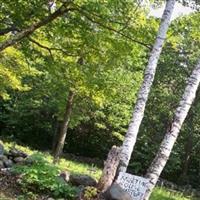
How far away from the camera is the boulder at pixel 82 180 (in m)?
9.11

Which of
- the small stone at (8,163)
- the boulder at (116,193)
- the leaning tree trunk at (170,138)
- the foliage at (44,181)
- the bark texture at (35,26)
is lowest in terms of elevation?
the small stone at (8,163)

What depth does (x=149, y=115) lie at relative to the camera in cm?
3228

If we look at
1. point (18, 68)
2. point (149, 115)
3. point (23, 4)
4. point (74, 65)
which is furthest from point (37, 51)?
point (149, 115)

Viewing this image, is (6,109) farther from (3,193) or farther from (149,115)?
(3,193)

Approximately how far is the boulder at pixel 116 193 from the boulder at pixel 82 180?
2.63 ft

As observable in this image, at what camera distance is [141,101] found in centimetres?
953

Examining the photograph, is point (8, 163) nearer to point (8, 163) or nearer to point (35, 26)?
point (8, 163)

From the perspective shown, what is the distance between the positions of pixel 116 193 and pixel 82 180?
120 cm

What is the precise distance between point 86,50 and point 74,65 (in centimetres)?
68

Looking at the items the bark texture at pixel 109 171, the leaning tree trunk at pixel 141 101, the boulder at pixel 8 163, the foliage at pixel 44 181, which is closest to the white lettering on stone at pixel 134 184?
the bark texture at pixel 109 171

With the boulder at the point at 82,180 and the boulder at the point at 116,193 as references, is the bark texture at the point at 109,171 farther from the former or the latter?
the boulder at the point at 116,193

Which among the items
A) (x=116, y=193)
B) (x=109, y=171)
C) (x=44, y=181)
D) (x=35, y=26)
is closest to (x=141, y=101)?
(x=109, y=171)

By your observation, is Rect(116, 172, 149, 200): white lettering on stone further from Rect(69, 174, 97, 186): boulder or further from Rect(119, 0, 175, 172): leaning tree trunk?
Rect(69, 174, 97, 186): boulder

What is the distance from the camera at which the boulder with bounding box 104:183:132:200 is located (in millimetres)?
8094
